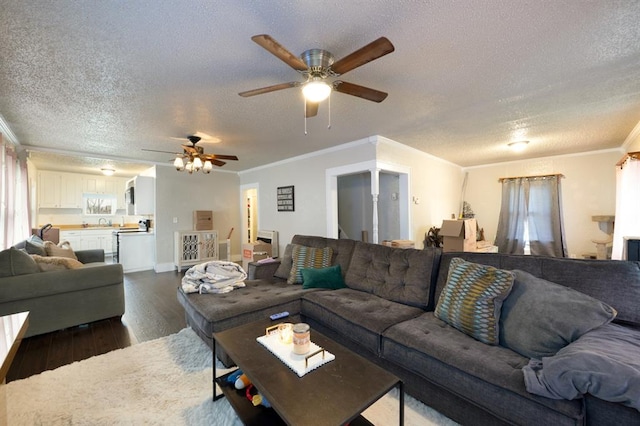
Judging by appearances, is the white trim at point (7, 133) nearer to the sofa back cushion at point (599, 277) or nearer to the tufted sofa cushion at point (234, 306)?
the tufted sofa cushion at point (234, 306)

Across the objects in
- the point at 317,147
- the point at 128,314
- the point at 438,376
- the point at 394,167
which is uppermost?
the point at 317,147

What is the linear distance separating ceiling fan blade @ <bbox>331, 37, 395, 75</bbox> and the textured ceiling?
231mm

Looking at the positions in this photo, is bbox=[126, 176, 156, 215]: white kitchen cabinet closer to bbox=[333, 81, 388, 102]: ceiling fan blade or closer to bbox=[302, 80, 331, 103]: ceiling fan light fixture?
bbox=[302, 80, 331, 103]: ceiling fan light fixture

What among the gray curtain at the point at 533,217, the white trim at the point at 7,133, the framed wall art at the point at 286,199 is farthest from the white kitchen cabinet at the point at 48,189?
the gray curtain at the point at 533,217

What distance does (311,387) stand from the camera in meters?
1.23

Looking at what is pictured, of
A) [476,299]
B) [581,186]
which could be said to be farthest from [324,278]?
[581,186]

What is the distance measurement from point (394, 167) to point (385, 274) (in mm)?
2258

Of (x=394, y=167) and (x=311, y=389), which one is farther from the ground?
(x=394, y=167)

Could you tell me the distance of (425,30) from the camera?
1668 mm

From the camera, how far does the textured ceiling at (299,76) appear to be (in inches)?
59.9

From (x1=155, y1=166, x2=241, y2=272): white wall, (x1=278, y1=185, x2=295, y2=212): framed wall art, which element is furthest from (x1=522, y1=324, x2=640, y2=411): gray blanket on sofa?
(x1=155, y1=166, x2=241, y2=272): white wall

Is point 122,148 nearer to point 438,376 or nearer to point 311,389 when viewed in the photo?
point 311,389

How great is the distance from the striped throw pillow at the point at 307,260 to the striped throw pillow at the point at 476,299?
1423mm

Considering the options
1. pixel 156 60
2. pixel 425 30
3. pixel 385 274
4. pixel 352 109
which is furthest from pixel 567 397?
pixel 156 60
